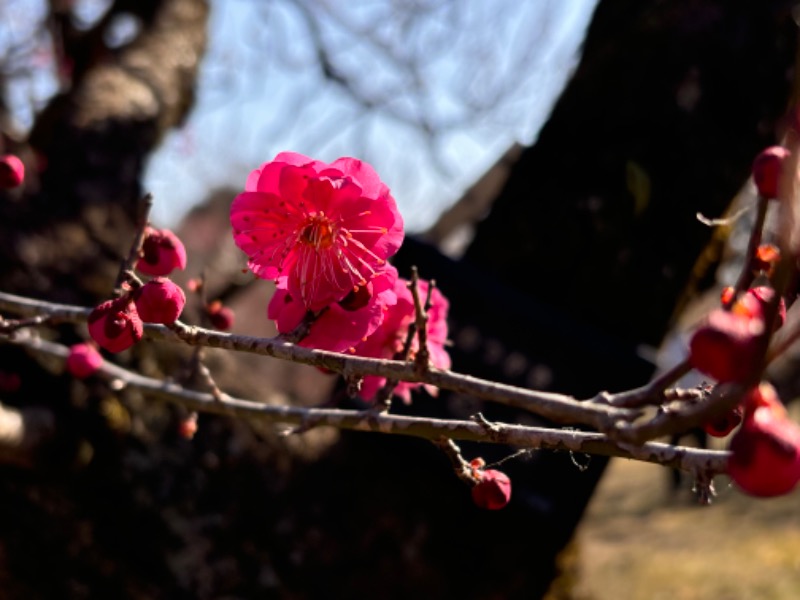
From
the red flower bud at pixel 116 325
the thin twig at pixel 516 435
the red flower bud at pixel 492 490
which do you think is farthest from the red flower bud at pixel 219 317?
the red flower bud at pixel 492 490

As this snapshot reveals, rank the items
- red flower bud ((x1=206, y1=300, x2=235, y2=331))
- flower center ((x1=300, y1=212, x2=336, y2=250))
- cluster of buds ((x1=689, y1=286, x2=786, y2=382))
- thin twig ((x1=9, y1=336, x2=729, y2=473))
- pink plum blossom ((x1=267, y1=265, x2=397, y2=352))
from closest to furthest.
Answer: cluster of buds ((x1=689, y1=286, x2=786, y2=382)) < thin twig ((x1=9, y1=336, x2=729, y2=473)) < pink plum blossom ((x1=267, y1=265, x2=397, y2=352)) < flower center ((x1=300, y1=212, x2=336, y2=250)) < red flower bud ((x1=206, y1=300, x2=235, y2=331))

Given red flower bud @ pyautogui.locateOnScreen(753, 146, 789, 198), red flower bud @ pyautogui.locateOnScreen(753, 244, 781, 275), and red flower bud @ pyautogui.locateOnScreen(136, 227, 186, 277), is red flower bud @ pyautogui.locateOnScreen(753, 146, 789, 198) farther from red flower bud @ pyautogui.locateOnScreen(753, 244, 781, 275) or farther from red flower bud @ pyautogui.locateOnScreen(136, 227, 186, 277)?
red flower bud @ pyautogui.locateOnScreen(136, 227, 186, 277)

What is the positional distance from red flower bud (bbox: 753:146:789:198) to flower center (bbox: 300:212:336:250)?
0.49 metres

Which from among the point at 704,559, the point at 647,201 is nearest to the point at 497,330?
the point at 647,201

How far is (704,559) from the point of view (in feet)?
16.9

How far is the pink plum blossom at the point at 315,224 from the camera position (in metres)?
0.82

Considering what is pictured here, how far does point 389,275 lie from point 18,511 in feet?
4.60

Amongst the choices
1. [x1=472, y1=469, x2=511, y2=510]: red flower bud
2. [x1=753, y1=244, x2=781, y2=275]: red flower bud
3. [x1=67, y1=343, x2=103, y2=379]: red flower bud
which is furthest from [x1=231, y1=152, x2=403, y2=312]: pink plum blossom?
[x1=67, y1=343, x2=103, y2=379]: red flower bud

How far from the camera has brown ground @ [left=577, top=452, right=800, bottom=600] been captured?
4.50m

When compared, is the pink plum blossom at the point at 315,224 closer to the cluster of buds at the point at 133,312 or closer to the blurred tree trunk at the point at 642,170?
the cluster of buds at the point at 133,312

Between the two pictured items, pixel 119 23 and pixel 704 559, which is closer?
pixel 119 23

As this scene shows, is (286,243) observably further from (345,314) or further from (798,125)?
(798,125)

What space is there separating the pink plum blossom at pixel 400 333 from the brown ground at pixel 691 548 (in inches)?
107

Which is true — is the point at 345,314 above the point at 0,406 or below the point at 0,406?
above
